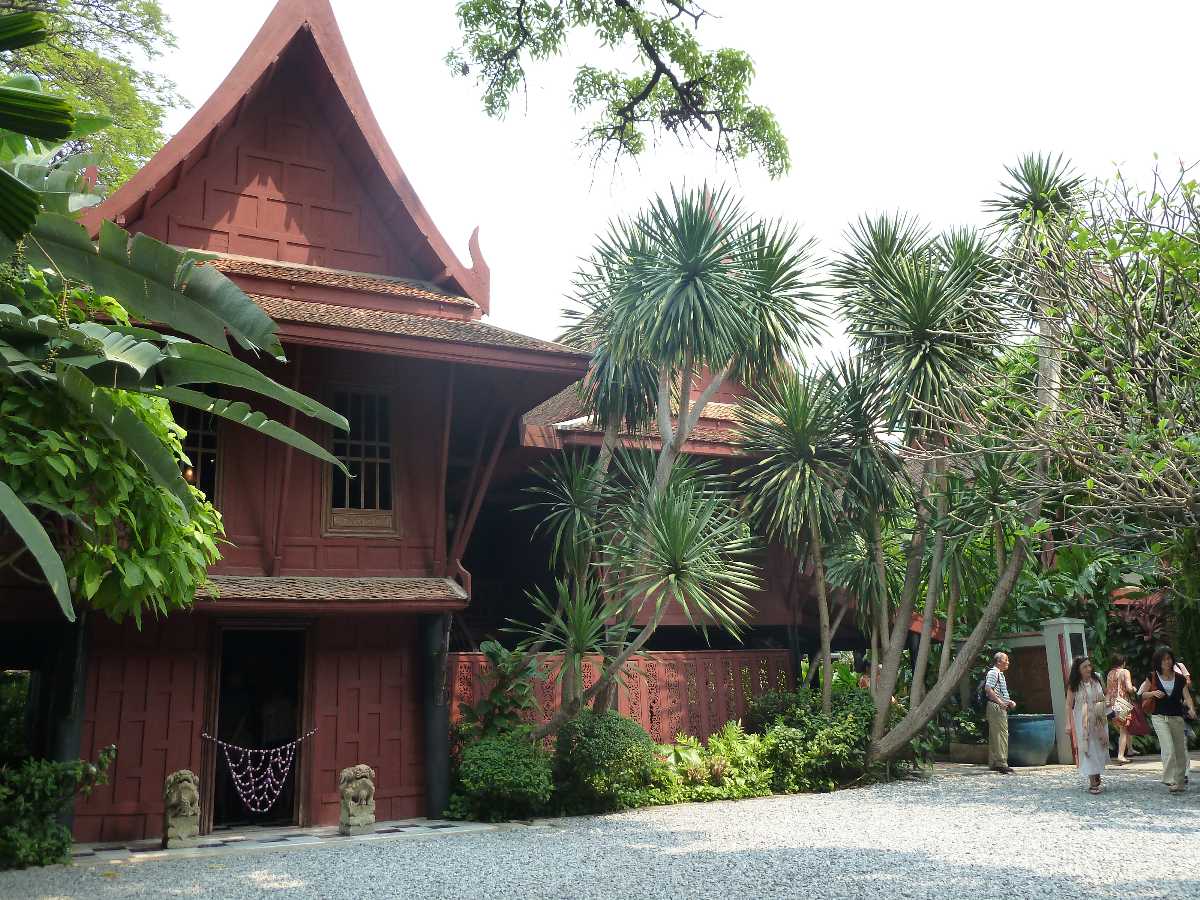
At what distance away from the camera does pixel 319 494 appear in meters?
11.0

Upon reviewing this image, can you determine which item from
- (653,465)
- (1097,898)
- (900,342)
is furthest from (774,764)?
(1097,898)

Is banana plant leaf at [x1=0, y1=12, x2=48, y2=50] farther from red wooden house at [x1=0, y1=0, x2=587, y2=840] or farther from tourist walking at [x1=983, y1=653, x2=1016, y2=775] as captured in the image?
tourist walking at [x1=983, y1=653, x2=1016, y2=775]

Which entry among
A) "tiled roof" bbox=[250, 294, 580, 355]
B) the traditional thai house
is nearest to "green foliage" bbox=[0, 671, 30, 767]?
the traditional thai house

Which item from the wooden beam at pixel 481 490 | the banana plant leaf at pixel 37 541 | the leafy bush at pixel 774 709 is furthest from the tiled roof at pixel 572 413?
the banana plant leaf at pixel 37 541

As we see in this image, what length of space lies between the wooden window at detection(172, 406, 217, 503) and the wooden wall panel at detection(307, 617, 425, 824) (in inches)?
73.1

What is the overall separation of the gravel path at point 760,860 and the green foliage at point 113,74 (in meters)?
13.8

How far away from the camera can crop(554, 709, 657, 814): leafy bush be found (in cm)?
1069

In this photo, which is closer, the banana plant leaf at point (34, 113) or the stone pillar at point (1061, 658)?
the banana plant leaf at point (34, 113)

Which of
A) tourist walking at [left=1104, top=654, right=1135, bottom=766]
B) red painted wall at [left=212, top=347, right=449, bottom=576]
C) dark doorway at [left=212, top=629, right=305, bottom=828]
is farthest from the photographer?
dark doorway at [left=212, top=629, right=305, bottom=828]

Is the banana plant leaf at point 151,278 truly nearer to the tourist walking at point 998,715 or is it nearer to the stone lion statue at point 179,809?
the stone lion statue at point 179,809

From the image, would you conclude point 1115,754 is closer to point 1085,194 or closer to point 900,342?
point 900,342

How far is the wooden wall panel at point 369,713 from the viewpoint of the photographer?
420 inches

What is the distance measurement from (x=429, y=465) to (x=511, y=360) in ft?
5.41

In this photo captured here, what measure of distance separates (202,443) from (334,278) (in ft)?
7.69
